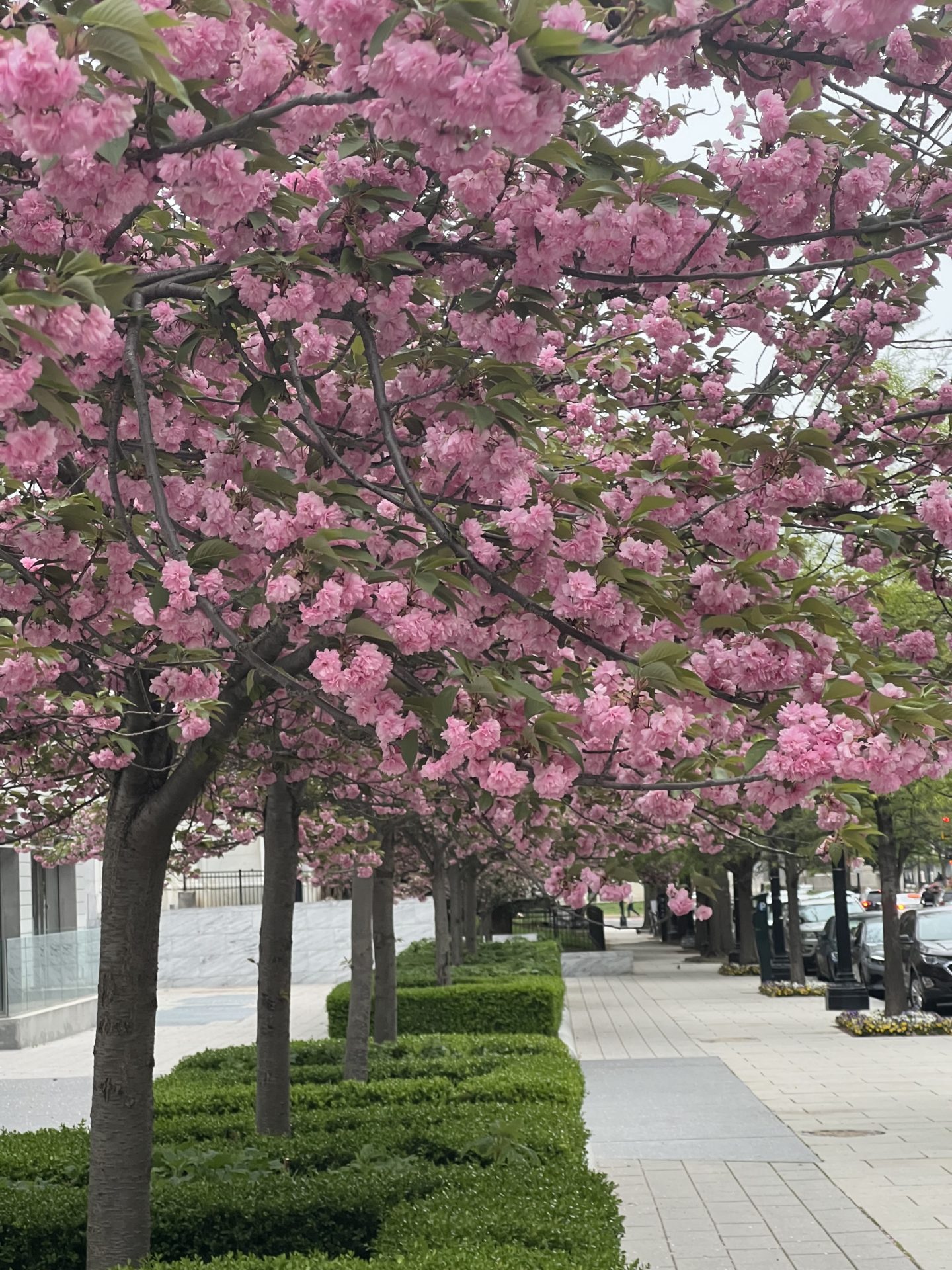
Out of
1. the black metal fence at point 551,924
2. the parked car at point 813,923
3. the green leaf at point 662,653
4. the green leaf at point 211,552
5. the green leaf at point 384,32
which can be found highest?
the green leaf at point 384,32

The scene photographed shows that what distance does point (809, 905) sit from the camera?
114ft

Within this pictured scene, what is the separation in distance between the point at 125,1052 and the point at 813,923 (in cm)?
2957

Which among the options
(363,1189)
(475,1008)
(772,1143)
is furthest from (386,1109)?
(475,1008)

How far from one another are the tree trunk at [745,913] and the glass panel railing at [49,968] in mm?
14118

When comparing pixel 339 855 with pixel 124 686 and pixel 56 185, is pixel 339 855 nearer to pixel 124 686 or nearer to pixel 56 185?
pixel 124 686

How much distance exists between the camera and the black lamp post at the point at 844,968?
843 inches

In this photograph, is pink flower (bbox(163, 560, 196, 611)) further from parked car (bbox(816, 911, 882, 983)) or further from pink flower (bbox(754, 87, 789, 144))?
parked car (bbox(816, 911, 882, 983))

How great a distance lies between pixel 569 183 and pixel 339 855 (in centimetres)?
1076

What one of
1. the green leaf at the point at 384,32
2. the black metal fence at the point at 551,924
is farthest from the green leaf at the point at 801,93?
the black metal fence at the point at 551,924

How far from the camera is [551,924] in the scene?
178 feet

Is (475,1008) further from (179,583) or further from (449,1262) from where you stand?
(179,583)

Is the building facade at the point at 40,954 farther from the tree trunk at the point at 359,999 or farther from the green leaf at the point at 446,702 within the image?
the green leaf at the point at 446,702

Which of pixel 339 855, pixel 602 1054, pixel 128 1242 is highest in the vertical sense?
pixel 339 855

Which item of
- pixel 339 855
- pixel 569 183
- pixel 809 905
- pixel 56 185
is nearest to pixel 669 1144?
pixel 339 855
